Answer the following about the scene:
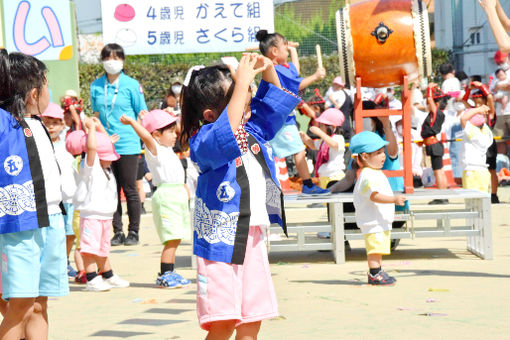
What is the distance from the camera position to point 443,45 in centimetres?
2370

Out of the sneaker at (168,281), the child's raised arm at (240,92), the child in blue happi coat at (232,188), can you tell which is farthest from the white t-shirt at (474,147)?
the child's raised arm at (240,92)

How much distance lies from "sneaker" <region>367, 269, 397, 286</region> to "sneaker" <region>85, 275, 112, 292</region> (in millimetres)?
1955

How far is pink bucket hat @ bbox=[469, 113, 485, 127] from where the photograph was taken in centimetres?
1059

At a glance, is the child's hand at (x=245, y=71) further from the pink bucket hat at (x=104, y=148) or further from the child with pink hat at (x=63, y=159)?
the pink bucket hat at (x=104, y=148)

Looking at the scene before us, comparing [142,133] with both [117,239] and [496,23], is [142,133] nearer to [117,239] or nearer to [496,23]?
[496,23]

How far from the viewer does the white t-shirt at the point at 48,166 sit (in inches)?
152

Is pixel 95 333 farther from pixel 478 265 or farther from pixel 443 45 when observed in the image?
pixel 443 45

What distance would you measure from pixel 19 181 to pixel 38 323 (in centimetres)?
70

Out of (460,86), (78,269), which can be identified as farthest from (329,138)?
(460,86)

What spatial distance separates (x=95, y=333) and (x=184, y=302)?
0.96m

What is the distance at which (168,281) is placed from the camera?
245 inches

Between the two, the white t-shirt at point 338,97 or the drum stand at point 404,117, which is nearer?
the drum stand at point 404,117

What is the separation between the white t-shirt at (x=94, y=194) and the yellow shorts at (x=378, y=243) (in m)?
1.94

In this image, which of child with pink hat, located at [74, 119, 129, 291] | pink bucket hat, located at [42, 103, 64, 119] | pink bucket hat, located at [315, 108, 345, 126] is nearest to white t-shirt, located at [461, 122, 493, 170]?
pink bucket hat, located at [315, 108, 345, 126]
